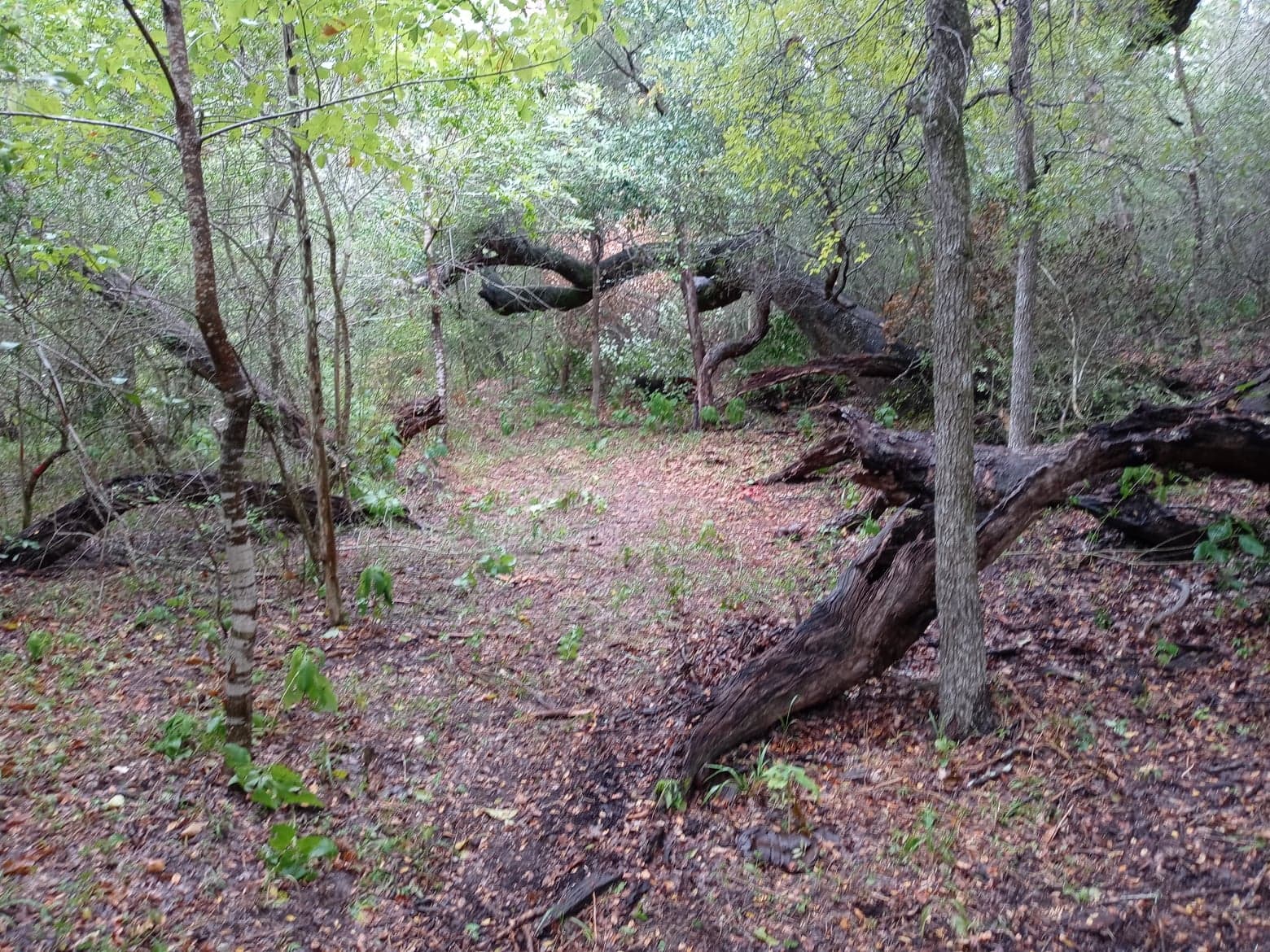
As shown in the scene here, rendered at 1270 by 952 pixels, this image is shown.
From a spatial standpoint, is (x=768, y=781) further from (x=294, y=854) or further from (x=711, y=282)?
(x=711, y=282)

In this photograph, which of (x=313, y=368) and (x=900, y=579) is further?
(x=313, y=368)

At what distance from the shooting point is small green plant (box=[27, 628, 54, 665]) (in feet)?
16.1

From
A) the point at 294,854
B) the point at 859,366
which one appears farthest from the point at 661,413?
the point at 294,854

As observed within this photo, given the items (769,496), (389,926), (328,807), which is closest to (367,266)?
(769,496)

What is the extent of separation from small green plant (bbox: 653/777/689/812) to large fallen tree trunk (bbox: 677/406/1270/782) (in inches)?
4.9

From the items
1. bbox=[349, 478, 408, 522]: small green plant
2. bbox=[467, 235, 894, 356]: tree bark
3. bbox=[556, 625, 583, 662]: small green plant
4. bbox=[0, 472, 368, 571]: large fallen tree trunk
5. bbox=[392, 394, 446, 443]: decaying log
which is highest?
bbox=[467, 235, 894, 356]: tree bark

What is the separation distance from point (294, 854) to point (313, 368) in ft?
10.2

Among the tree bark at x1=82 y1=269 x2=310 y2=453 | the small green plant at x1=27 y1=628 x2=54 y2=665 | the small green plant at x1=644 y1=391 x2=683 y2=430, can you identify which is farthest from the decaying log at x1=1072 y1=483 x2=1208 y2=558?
the small green plant at x1=644 y1=391 x2=683 y2=430

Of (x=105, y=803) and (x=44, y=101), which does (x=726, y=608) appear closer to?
(x=105, y=803)

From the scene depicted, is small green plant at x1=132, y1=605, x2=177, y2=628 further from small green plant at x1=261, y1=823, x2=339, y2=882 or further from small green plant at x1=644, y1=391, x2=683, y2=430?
small green plant at x1=644, y1=391, x2=683, y2=430

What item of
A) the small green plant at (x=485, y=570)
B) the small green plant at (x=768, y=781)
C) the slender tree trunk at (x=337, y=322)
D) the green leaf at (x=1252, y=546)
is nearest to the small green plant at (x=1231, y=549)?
the green leaf at (x=1252, y=546)

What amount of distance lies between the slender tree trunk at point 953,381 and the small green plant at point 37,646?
5.16m

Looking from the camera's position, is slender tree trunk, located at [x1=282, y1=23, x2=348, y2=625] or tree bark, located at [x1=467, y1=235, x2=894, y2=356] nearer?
slender tree trunk, located at [x1=282, y1=23, x2=348, y2=625]

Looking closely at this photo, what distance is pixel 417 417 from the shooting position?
10.8 meters
